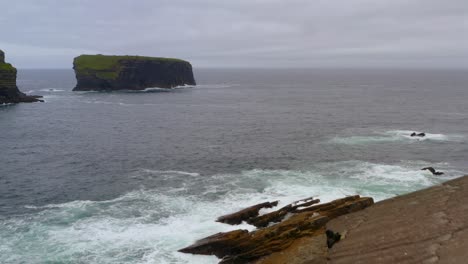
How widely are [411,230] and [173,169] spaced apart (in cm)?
3998

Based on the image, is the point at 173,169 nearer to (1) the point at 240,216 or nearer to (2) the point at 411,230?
(1) the point at 240,216

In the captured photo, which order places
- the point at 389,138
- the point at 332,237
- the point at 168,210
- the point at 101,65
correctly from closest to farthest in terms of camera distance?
1. the point at 332,237
2. the point at 168,210
3. the point at 389,138
4. the point at 101,65

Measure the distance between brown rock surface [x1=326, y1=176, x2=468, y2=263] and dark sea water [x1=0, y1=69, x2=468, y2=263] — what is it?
12681 millimetres

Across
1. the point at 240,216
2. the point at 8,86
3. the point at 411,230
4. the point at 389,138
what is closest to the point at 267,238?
the point at 240,216

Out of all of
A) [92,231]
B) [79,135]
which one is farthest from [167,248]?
[79,135]

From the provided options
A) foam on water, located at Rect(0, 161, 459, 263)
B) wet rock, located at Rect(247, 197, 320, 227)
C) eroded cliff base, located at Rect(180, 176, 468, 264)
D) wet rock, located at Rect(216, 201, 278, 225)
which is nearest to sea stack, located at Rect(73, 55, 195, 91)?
foam on water, located at Rect(0, 161, 459, 263)

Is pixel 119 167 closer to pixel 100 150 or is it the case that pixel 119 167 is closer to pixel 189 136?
pixel 100 150

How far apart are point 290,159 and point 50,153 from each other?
37933 mm

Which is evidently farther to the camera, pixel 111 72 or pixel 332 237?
pixel 111 72

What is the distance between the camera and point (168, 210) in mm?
40062

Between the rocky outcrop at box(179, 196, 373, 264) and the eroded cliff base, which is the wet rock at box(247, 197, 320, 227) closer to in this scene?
the eroded cliff base

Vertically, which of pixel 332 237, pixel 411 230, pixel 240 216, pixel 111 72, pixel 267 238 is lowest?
pixel 240 216

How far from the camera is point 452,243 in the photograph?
57.3ft

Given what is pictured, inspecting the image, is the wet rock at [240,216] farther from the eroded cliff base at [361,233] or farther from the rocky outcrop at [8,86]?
the rocky outcrop at [8,86]
